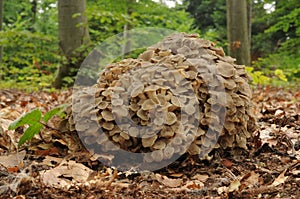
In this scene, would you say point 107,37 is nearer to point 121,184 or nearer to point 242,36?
point 242,36

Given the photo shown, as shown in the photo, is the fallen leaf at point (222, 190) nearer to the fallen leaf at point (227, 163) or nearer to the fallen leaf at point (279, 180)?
the fallen leaf at point (279, 180)

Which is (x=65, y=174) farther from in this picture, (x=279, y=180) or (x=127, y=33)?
(x=127, y=33)

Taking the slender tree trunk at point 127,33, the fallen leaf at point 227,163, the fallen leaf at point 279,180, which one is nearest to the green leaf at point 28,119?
the fallen leaf at point 227,163

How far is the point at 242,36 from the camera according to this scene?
7.93 m

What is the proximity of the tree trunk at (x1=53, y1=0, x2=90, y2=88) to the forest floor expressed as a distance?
4.87m

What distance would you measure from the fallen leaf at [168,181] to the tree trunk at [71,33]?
18.3 feet

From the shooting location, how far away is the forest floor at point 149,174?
1.64 metres

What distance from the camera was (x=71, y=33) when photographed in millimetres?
7473

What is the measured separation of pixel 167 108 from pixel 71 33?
579 cm

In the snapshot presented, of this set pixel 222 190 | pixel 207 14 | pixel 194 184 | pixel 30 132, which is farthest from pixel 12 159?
pixel 207 14

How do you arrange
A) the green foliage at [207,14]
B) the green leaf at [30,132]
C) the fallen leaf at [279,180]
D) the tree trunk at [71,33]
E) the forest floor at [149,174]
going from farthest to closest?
1. the green foliage at [207,14]
2. the tree trunk at [71,33]
3. the green leaf at [30,132]
4. the fallen leaf at [279,180]
5. the forest floor at [149,174]

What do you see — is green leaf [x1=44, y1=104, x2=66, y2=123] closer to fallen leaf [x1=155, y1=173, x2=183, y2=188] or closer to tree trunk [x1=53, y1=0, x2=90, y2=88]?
fallen leaf [x1=155, y1=173, x2=183, y2=188]

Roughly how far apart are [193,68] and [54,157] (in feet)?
3.33

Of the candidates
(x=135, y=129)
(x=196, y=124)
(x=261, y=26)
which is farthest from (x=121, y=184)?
(x=261, y=26)
